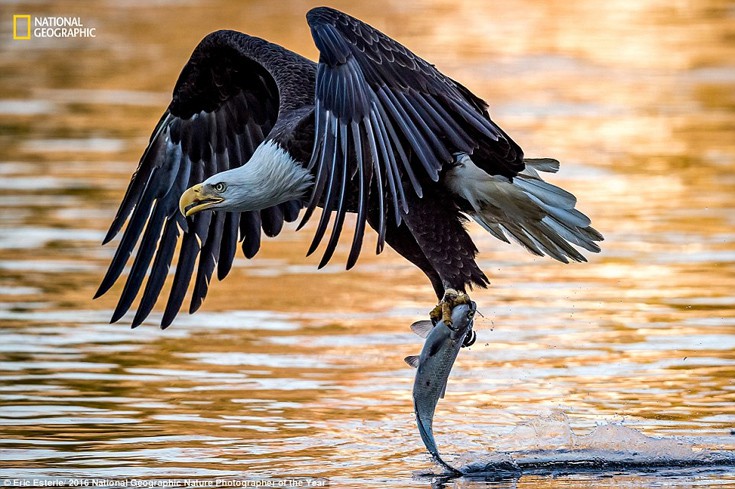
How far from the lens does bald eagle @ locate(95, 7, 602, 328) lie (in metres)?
5.71

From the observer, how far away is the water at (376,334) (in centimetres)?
608

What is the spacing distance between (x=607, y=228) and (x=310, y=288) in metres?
1.89

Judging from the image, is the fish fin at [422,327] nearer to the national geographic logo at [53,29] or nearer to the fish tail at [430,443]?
the fish tail at [430,443]

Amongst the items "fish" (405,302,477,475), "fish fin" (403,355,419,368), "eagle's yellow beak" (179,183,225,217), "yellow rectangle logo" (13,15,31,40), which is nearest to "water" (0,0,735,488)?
"fish" (405,302,477,475)

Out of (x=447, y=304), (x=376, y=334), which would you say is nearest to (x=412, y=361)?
(x=447, y=304)

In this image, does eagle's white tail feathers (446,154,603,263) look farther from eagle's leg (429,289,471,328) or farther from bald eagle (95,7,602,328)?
eagle's leg (429,289,471,328)

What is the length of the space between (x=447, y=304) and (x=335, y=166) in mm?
780

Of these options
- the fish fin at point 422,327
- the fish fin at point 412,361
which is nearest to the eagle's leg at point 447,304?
the fish fin at point 422,327

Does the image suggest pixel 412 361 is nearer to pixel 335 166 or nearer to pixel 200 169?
pixel 335 166

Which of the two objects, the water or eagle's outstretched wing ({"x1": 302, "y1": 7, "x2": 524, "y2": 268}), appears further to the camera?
the water

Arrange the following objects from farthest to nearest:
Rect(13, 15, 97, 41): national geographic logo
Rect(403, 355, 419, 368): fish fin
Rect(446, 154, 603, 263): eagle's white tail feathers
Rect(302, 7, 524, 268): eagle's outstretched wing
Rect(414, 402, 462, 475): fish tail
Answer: Rect(13, 15, 97, 41): national geographic logo, Rect(446, 154, 603, 263): eagle's white tail feathers, Rect(403, 355, 419, 368): fish fin, Rect(414, 402, 462, 475): fish tail, Rect(302, 7, 524, 268): eagle's outstretched wing

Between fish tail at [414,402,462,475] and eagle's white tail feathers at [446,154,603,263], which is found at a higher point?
eagle's white tail feathers at [446,154,603,263]

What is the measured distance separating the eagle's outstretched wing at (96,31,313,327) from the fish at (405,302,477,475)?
1.25 meters

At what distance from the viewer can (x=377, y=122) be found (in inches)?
225
